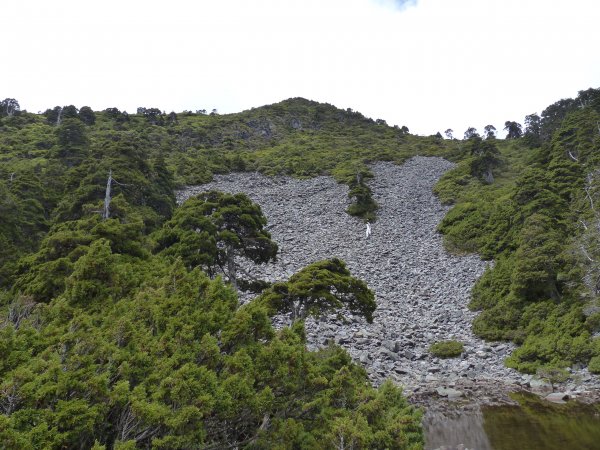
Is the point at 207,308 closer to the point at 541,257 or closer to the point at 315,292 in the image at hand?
the point at 315,292

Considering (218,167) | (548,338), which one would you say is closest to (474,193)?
(548,338)

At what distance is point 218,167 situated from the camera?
66.1 metres

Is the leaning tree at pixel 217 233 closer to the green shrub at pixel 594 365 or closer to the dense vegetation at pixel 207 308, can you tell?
the dense vegetation at pixel 207 308

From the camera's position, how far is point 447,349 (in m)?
22.9

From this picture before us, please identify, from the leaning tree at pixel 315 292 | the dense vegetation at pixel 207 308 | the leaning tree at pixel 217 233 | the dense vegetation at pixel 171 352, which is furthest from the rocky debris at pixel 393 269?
the dense vegetation at pixel 171 352

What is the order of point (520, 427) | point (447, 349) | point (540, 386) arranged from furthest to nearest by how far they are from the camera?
1. point (447, 349)
2. point (540, 386)
3. point (520, 427)

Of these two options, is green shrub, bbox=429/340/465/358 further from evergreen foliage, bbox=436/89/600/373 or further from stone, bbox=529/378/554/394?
stone, bbox=529/378/554/394

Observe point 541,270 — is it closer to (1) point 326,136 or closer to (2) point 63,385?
(2) point 63,385

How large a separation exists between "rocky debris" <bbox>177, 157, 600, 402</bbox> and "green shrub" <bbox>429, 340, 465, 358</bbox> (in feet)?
1.09

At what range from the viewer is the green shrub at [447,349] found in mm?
22656

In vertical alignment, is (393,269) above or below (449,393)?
above

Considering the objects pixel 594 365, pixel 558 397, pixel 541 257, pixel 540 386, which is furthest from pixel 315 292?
pixel 541 257

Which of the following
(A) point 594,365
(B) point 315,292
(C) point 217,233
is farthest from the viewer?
(C) point 217,233

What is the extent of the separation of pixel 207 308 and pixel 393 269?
29008 mm
